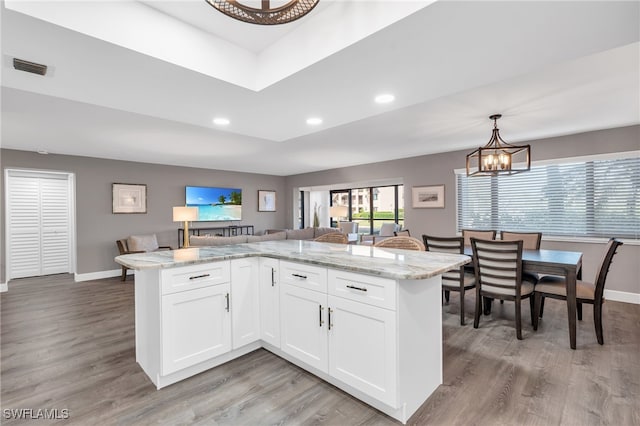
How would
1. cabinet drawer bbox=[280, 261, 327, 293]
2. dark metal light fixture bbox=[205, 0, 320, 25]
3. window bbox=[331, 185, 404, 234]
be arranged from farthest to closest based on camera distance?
window bbox=[331, 185, 404, 234]
cabinet drawer bbox=[280, 261, 327, 293]
dark metal light fixture bbox=[205, 0, 320, 25]

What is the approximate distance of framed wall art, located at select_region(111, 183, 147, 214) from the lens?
6.06 metres

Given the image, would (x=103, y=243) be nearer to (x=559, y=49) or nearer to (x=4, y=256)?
(x=4, y=256)

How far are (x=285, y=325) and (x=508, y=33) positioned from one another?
7.76ft

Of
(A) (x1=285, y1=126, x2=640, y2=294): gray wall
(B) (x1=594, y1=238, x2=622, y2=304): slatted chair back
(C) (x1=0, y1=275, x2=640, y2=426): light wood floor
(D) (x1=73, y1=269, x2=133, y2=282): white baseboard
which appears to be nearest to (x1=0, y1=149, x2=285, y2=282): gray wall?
(D) (x1=73, y1=269, x2=133, y2=282): white baseboard

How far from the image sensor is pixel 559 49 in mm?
1775

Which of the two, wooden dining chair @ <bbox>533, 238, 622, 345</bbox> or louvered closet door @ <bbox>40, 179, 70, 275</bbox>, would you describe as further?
louvered closet door @ <bbox>40, 179, 70, 275</bbox>

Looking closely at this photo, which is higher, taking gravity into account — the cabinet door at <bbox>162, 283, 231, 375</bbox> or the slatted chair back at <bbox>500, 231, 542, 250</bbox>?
the slatted chair back at <bbox>500, 231, 542, 250</bbox>

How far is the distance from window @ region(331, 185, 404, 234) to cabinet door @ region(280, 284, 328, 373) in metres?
7.19

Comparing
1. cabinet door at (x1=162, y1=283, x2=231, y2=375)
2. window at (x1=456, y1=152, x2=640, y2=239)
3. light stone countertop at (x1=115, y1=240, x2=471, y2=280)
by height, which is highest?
window at (x1=456, y1=152, x2=640, y2=239)

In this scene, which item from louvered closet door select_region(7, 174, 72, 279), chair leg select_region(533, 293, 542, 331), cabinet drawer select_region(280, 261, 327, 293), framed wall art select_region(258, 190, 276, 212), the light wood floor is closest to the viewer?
the light wood floor

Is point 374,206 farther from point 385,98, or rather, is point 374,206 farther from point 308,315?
point 308,315

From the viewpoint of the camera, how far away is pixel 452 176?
18.1ft

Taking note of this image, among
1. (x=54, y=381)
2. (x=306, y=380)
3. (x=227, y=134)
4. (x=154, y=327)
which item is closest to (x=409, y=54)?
(x=306, y=380)

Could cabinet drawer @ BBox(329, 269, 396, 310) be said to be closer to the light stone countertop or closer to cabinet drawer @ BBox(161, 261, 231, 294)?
the light stone countertop
